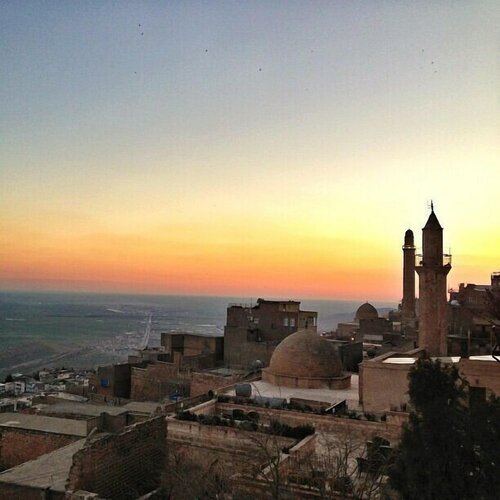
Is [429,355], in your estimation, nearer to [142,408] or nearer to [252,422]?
[252,422]

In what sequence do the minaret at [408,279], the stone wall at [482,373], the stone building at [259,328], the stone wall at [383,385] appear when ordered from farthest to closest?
the minaret at [408,279] → the stone building at [259,328] → the stone wall at [383,385] → the stone wall at [482,373]

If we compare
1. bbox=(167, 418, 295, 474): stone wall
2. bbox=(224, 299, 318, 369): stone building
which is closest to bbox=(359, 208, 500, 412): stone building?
bbox=(167, 418, 295, 474): stone wall

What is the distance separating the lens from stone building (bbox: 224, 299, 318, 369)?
109 feet

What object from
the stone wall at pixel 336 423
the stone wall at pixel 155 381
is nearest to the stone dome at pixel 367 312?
the stone wall at pixel 155 381

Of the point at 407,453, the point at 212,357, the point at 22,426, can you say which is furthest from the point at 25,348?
the point at 407,453

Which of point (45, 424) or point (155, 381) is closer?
point (45, 424)

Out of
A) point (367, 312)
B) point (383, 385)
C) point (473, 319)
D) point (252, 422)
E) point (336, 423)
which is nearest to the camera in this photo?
point (252, 422)

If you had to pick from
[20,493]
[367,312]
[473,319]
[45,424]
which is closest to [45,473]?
[20,493]

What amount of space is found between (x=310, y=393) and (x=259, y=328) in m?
14.4

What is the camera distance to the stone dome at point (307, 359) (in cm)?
2302

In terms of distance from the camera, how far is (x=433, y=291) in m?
25.9

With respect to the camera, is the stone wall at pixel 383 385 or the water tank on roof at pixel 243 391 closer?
the stone wall at pixel 383 385

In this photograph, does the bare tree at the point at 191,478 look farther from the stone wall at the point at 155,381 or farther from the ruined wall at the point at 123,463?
the stone wall at the point at 155,381

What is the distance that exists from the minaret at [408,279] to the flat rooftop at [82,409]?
922 inches
